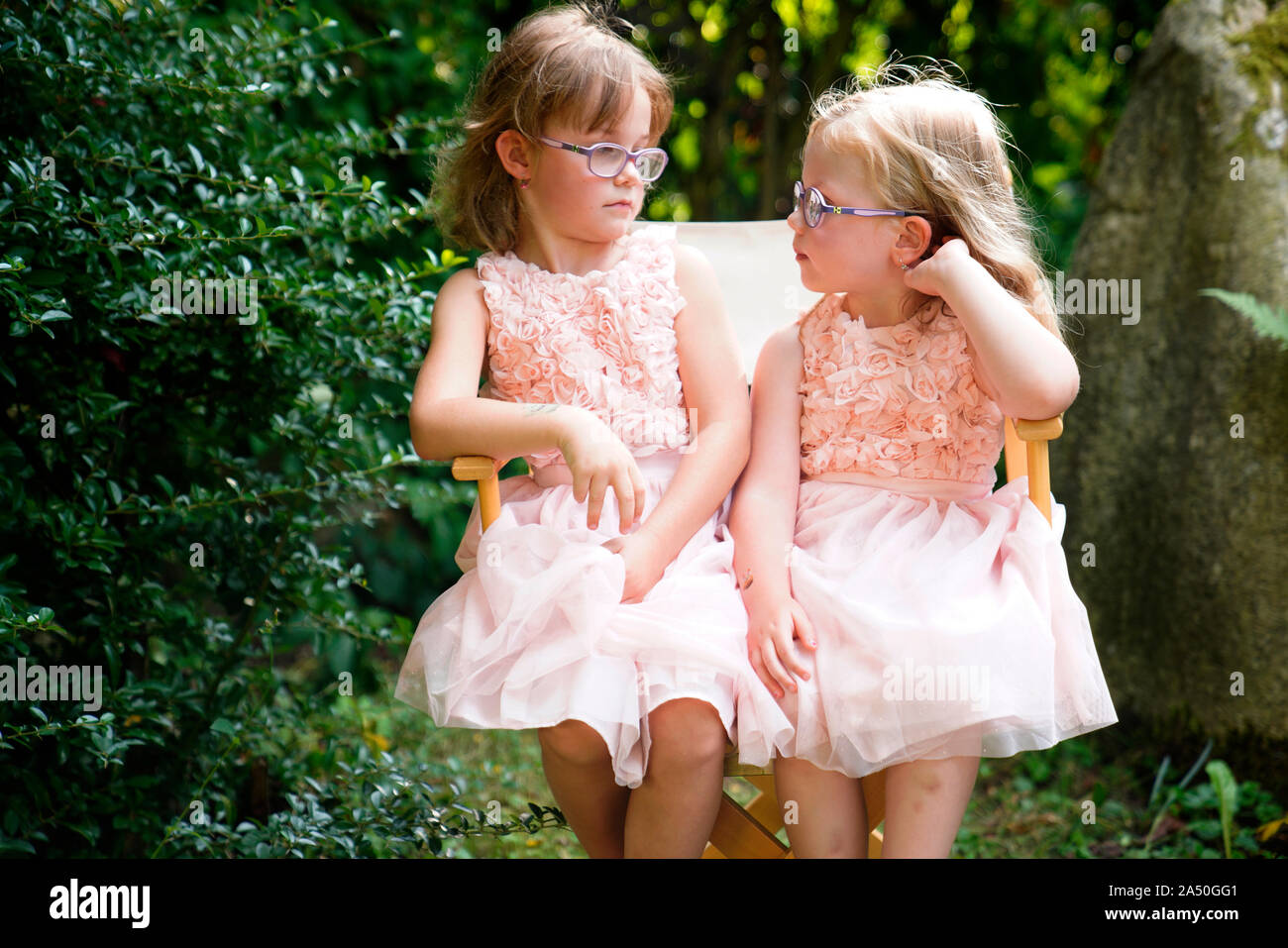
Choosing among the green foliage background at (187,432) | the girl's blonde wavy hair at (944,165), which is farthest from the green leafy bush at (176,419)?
the girl's blonde wavy hair at (944,165)

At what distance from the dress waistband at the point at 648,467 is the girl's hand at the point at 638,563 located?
0.20 metres

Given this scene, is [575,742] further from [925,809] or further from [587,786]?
[925,809]

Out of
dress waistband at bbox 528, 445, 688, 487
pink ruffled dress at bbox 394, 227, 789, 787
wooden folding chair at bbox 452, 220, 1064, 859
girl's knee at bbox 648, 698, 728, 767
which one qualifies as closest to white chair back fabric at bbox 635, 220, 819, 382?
wooden folding chair at bbox 452, 220, 1064, 859

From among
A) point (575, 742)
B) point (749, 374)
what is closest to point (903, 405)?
point (749, 374)

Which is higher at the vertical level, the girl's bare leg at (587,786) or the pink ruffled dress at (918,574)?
the pink ruffled dress at (918,574)

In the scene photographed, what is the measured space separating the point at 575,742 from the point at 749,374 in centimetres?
111

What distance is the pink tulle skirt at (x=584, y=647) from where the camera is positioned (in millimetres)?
1851

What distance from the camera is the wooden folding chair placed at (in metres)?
2.04

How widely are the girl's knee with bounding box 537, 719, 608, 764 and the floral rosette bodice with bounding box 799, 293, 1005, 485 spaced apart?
643mm

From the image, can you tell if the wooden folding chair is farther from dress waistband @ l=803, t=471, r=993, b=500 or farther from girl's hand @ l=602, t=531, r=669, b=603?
girl's hand @ l=602, t=531, r=669, b=603

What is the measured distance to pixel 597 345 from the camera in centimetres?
223

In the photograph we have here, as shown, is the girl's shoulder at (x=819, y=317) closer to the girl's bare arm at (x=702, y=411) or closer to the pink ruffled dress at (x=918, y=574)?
the pink ruffled dress at (x=918, y=574)
